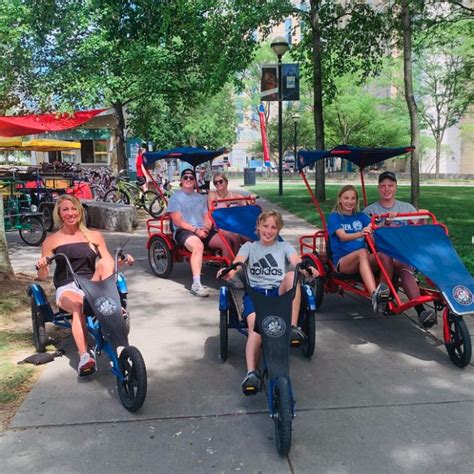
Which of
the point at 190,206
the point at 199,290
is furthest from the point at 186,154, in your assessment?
the point at 199,290

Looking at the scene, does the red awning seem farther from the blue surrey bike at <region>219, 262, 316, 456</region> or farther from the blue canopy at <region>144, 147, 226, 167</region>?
the blue surrey bike at <region>219, 262, 316, 456</region>

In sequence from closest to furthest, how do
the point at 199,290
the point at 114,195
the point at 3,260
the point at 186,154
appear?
the point at 199,290
the point at 3,260
the point at 186,154
the point at 114,195

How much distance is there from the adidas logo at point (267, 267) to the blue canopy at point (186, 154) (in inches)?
169

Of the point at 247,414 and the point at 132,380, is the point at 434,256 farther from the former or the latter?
the point at 132,380

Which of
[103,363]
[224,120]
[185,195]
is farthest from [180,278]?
[224,120]

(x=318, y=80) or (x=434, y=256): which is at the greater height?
(x=318, y=80)

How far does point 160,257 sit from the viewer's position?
7.29m

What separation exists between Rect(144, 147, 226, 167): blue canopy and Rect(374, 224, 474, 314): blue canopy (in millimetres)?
4168

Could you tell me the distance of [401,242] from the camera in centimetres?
455

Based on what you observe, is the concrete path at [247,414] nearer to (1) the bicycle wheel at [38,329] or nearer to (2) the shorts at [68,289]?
(1) the bicycle wheel at [38,329]

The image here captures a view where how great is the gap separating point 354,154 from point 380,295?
222 centimetres

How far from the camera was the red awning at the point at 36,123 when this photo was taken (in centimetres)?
1567

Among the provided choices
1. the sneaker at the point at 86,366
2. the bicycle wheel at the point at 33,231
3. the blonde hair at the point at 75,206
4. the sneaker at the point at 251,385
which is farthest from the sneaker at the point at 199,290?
the bicycle wheel at the point at 33,231

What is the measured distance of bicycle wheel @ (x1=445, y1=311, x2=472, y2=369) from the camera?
3986mm
